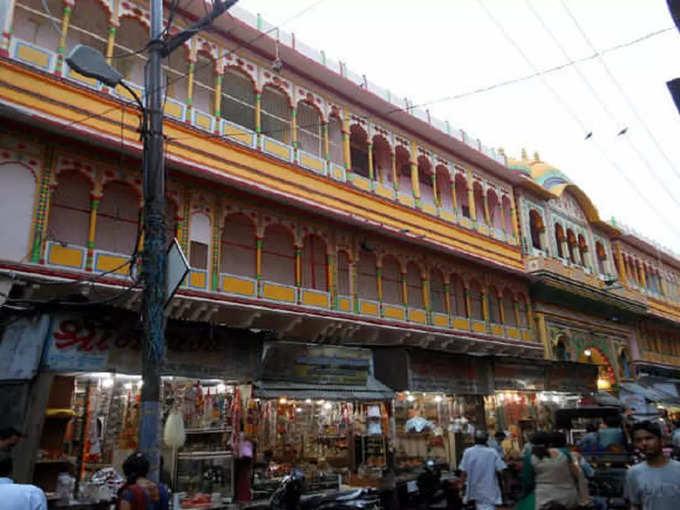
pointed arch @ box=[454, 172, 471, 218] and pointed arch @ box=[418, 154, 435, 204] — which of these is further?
pointed arch @ box=[454, 172, 471, 218]

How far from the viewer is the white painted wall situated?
1031 cm

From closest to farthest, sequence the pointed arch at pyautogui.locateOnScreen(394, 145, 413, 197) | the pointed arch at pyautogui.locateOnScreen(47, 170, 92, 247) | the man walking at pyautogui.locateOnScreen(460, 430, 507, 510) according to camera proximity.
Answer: the man walking at pyautogui.locateOnScreen(460, 430, 507, 510), the pointed arch at pyautogui.locateOnScreen(47, 170, 92, 247), the pointed arch at pyautogui.locateOnScreen(394, 145, 413, 197)

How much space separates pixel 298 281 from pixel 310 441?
3981 millimetres

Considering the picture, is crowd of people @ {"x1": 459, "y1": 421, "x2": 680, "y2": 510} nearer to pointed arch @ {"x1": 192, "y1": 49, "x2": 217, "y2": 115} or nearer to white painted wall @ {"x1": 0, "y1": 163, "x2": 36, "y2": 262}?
white painted wall @ {"x1": 0, "y1": 163, "x2": 36, "y2": 262}

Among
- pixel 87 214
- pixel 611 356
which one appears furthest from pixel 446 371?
pixel 611 356

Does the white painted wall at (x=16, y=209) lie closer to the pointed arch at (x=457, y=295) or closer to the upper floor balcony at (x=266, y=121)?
the upper floor balcony at (x=266, y=121)

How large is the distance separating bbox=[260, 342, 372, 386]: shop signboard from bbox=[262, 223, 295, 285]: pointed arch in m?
2.97

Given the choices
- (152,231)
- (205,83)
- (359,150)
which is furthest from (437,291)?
(152,231)

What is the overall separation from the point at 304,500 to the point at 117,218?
23.2 ft

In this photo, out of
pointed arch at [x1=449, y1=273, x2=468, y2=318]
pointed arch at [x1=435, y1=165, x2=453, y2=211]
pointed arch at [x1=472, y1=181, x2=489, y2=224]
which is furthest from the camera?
pointed arch at [x1=472, y1=181, x2=489, y2=224]

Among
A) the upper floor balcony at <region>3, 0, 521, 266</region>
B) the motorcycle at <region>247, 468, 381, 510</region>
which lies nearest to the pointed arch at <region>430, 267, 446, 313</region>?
the upper floor balcony at <region>3, 0, 521, 266</region>

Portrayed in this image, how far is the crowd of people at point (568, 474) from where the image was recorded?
3.99 meters

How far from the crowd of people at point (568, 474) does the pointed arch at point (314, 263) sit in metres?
7.61

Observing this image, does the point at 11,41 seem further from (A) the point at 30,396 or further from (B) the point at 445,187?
(B) the point at 445,187
